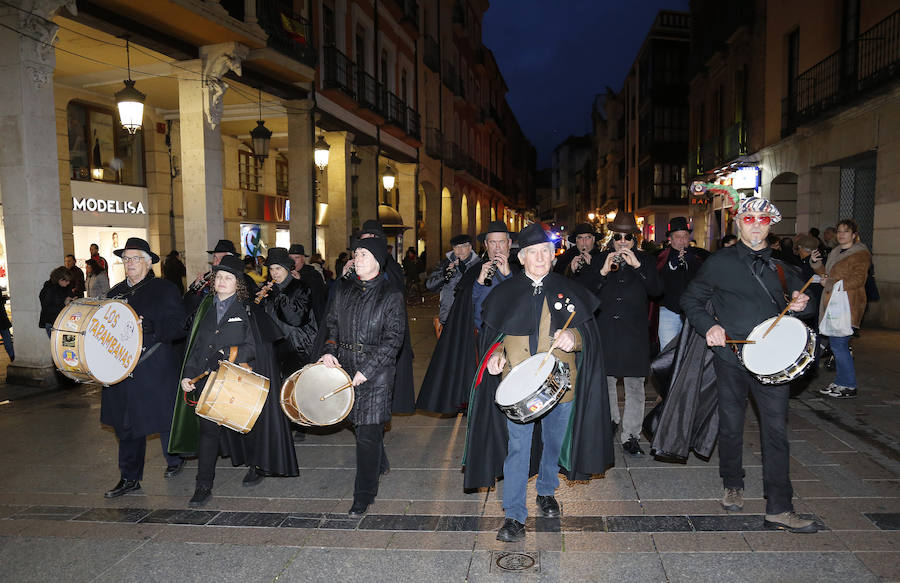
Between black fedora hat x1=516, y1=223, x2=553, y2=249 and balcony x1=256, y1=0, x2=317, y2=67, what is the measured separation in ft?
32.3

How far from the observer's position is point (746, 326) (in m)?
3.92

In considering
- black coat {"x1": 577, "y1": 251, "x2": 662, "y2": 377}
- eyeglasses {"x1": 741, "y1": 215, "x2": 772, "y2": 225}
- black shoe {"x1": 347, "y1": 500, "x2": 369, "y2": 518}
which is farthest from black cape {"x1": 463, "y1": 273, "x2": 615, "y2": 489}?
black coat {"x1": 577, "y1": 251, "x2": 662, "y2": 377}

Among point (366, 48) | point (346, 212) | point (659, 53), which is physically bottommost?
point (346, 212)

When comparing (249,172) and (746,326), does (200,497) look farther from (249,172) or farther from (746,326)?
(249,172)

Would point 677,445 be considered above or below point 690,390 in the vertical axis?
below

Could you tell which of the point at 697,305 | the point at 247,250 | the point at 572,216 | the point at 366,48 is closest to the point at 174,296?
the point at 697,305

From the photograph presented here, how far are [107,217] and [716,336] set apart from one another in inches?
580

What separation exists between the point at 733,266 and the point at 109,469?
5.34 meters

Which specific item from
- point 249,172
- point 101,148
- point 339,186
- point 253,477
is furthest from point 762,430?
point 249,172

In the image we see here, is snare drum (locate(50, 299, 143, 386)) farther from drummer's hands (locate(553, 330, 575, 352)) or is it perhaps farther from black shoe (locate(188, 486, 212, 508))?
drummer's hands (locate(553, 330, 575, 352))

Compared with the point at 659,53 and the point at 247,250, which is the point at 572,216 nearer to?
the point at 659,53

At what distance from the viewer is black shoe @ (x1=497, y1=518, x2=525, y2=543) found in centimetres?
373

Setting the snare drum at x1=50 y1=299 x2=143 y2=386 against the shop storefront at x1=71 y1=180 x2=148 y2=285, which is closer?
the snare drum at x1=50 y1=299 x2=143 y2=386

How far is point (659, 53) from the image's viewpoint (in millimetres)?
36531
